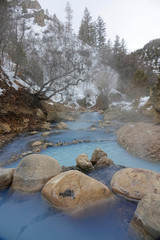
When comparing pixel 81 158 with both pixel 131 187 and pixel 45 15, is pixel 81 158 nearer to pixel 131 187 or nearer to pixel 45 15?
pixel 131 187

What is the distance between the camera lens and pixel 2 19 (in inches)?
403

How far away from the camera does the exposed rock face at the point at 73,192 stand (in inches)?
93.5

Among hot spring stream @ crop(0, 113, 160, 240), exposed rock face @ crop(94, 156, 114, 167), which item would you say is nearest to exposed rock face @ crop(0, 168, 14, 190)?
hot spring stream @ crop(0, 113, 160, 240)

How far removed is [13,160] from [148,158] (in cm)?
500

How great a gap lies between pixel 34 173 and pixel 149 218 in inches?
87.1

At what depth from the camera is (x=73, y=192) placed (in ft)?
7.97

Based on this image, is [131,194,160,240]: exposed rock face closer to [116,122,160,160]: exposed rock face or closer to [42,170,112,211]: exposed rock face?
[42,170,112,211]: exposed rock face

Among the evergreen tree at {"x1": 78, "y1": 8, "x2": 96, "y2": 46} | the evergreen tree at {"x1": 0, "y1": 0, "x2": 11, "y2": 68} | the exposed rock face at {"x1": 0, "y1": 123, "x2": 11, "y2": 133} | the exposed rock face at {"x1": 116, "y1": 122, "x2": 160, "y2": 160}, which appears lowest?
the exposed rock face at {"x1": 116, "y1": 122, "x2": 160, "y2": 160}

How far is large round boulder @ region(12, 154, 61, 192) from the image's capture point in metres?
2.89

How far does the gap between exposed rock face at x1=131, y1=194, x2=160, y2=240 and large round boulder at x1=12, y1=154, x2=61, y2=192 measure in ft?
5.98

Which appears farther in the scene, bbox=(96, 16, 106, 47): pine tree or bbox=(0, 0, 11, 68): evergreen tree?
bbox=(96, 16, 106, 47): pine tree

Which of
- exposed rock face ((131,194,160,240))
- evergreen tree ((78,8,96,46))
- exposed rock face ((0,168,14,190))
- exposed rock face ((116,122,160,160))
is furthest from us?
evergreen tree ((78,8,96,46))

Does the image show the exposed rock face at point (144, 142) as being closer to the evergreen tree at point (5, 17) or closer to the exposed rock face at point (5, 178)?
the exposed rock face at point (5, 178)

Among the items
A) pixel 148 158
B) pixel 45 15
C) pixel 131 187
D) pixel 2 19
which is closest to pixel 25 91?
pixel 2 19
